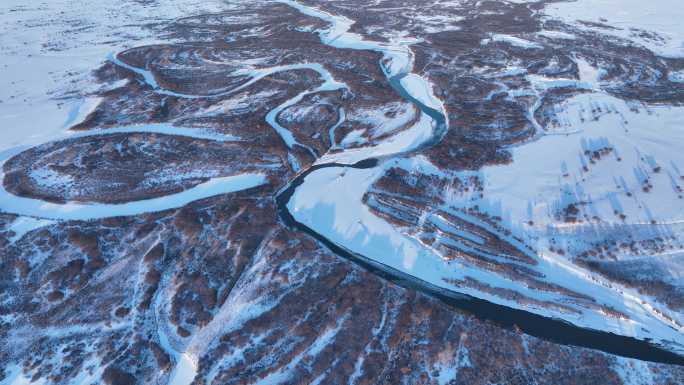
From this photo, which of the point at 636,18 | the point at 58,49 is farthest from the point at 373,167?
the point at 636,18

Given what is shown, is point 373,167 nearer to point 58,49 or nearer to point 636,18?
point 58,49

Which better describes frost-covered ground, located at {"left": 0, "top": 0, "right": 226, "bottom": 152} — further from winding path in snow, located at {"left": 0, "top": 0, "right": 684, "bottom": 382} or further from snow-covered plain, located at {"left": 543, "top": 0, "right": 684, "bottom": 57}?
snow-covered plain, located at {"left": 543, "top": 0, "right": 684, "bottom": 57}

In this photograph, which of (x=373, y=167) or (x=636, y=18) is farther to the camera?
(x=636, y=18)

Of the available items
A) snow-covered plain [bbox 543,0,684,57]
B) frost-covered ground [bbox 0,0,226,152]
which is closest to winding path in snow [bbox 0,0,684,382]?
frost-covered ground [bbox 0,0,226,152]

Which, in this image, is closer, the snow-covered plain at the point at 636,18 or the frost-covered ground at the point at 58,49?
the frost-covered ground at the point at 58,49

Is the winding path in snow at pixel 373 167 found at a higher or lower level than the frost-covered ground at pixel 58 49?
lower

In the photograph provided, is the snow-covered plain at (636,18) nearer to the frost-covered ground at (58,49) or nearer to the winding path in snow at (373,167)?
the winding path in snow at (373,167)

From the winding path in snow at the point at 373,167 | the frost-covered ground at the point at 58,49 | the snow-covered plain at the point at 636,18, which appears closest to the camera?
the winding path in snow at the point at 373,167

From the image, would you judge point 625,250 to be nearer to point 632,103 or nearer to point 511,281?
point 511,281

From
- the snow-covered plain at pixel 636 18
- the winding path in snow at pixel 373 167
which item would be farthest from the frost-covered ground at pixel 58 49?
the snow-covered plain at pixel 636 18

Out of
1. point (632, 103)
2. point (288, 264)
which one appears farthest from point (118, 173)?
point (632, 103)

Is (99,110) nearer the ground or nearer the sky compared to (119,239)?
nearer the sky
